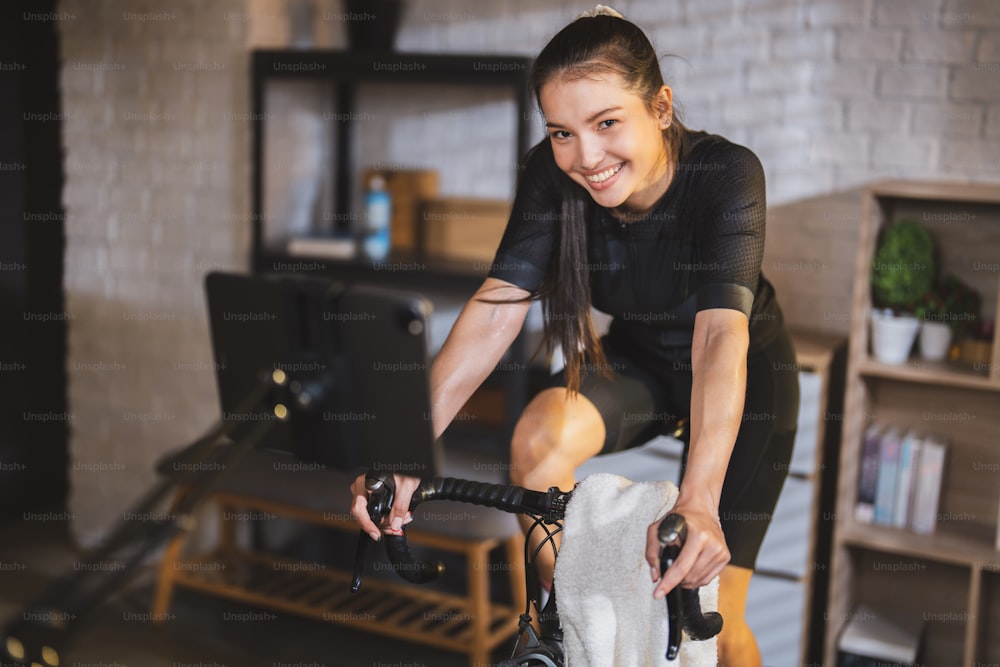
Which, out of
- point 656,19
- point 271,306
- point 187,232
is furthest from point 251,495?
point 271,306

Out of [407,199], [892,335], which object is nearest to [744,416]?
[892,335]

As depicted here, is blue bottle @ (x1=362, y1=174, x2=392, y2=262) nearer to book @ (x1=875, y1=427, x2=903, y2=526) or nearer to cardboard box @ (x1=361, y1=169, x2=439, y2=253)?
cardboard box @ (x1=361, y1=169, x2=439, y2=253)

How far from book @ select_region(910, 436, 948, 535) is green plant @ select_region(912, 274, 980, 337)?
314mm

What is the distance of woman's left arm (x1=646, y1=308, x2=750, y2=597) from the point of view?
52.2 inches

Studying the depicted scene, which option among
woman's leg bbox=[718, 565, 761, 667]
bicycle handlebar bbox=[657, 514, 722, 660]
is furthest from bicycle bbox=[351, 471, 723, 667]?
woman's leg bbox=[718, 565, 761, 667]

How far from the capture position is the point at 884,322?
2830 millimetres

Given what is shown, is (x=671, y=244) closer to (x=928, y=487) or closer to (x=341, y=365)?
(x=341, y=365)

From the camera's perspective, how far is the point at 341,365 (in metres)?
1.31

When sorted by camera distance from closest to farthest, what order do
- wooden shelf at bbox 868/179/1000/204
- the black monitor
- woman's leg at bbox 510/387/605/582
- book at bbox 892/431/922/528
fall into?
the black monitor → woman's leg at bbox 510/387/605/582 → wooden shelf at bbox 868/179/1000/204 → book at bbox 892/431/922/528

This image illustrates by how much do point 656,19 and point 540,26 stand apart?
1.17 feet

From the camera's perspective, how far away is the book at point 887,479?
2.93 m

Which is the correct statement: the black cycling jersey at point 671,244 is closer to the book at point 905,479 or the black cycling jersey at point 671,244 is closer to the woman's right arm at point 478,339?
the woman's right arm at point 478,339

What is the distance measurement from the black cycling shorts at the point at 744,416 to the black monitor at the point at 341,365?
2.19 ft

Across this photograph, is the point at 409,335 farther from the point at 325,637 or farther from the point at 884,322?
the point at 325,637
